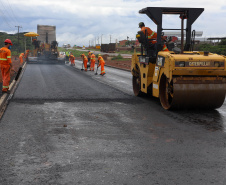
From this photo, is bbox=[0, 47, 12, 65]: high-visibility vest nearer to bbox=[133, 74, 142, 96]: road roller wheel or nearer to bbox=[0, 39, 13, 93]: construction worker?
bbox=[0, 39, 13, 93]: construction worker

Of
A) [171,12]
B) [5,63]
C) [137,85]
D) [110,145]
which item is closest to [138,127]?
[110,145]

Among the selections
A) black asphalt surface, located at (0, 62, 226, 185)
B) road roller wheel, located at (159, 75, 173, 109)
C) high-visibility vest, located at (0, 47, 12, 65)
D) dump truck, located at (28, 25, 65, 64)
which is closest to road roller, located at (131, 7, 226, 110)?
road roller wheel, located at (159, 75, 173, 109)

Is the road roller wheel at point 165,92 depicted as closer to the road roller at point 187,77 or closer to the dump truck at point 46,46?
the road roller at point 187,77

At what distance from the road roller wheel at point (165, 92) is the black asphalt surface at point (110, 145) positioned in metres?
0.22

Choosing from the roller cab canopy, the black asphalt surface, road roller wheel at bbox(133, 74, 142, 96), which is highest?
the roller cab canopy

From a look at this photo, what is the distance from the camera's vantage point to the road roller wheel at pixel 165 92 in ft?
27.2

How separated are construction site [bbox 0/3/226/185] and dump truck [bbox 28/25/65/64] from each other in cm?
2531

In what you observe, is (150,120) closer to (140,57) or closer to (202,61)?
(202,61)

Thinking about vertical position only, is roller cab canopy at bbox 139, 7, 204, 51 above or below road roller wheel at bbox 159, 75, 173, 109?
above

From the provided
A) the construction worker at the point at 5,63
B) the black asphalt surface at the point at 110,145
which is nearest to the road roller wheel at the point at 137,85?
the black asphalt surface at the point at 110,145

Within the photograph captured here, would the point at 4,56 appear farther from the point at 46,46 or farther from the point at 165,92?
the point at 46,46

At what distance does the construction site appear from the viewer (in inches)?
164

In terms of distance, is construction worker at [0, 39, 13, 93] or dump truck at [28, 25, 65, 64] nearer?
construction worker at [0, 39, 13, 93]

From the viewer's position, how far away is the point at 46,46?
37656 millimetres
